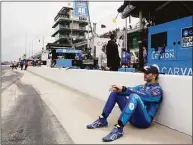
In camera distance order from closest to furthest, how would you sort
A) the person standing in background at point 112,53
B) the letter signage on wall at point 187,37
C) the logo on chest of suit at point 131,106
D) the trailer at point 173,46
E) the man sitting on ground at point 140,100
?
the logo on chest of suit at point 131,106 → the man sitting on ground at point 140,100 → the letter signage on wall at point 187,37 → the trailer at point 173,46 → the person standing in background at point 112,53

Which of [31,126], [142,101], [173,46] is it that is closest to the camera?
[142,101]

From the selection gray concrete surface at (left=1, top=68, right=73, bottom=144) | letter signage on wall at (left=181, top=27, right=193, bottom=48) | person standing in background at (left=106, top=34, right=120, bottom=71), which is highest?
letter signage on wall at (left=181, top=27, right=193, bottom=48)

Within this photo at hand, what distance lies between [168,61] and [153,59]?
2.96 ft

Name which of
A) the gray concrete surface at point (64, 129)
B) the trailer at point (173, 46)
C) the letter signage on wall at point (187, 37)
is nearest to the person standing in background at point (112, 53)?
the trailer at point (173, 46)

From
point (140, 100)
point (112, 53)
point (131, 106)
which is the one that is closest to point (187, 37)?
point (112, 53)

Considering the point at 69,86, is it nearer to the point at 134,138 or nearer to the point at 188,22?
the point at 188,22

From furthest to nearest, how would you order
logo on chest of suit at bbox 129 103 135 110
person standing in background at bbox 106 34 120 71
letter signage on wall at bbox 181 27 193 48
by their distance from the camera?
person standing in background at bbox 106 34 120 71 < letter signage on wall at bbox 181 27 193 48 < logo on chest of suit at bbox 129 103 135 110

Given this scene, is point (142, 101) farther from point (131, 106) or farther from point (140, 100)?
point (131, 106)

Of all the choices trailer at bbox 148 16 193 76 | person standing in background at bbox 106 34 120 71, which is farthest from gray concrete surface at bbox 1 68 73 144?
trailer at bbox 148 16 193 76

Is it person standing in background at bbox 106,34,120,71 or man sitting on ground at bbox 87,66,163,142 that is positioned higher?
person standing in background at bbox 106,34,120,71

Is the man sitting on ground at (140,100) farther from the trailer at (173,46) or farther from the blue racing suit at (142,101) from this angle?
the trailer at (173,46)

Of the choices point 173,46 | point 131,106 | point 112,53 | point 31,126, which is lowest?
point 31,126

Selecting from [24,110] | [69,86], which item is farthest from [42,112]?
[69,86]

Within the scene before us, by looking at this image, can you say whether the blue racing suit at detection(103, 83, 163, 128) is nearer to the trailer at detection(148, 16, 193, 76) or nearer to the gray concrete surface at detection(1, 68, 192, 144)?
the gray concrete surface at detection(1, 68, 192, 144)
